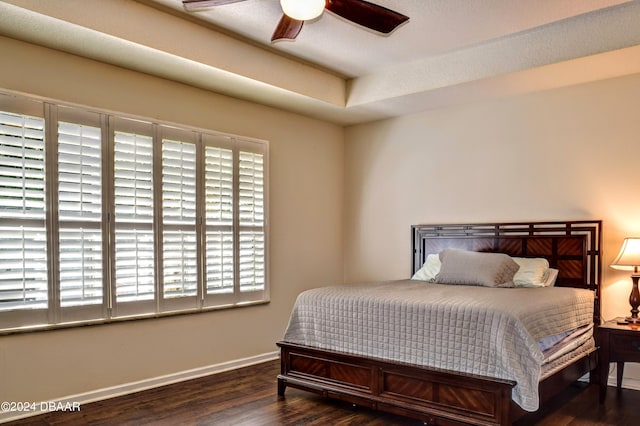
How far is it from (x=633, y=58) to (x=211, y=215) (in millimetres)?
3643

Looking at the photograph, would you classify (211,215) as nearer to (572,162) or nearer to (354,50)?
(354,50)

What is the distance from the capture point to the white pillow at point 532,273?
3982 millimetres

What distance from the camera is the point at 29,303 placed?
3301mm

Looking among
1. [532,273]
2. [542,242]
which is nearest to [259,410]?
[532,273]

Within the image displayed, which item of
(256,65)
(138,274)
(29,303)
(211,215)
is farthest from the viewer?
(211,215)

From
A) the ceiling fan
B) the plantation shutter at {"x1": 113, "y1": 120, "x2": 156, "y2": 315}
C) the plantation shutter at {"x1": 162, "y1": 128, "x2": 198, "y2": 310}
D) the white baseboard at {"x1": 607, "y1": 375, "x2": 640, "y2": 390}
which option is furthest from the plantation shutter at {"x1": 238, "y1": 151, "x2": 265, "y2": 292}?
the white baseboard at {"x1": 607, "y1": 375, "x2": 640, "y2": 390}

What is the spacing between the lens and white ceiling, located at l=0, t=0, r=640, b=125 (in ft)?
10.7

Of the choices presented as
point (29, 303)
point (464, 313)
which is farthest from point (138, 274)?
point (464, 313)

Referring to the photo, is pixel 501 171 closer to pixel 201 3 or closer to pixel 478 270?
pixel 478 270

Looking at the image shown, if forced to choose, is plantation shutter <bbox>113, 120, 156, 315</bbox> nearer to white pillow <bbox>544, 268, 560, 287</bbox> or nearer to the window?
the window

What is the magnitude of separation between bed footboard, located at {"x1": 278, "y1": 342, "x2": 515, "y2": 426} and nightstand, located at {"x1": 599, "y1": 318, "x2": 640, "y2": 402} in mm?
1370

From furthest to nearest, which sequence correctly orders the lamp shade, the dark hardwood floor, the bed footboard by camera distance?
the lamp shade, the dark hardwood floor, the bed footboard

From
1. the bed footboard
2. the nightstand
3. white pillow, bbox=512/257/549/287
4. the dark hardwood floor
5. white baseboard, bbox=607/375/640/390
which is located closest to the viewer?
the bed footboard

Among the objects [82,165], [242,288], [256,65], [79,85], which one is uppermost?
[256,65]
